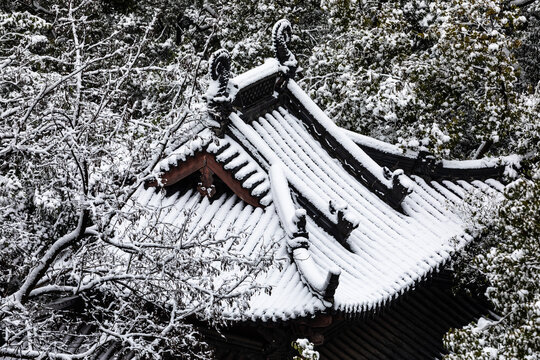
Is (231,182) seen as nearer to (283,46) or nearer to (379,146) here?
(283,46)

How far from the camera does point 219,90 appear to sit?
10945 millimetres

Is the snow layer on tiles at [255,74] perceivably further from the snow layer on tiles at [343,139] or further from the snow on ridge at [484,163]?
the snow on ridge at [484,163]

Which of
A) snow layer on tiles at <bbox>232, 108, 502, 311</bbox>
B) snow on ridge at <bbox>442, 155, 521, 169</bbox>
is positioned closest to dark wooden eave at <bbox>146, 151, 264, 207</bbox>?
snow layer on tiles at <bbox>232, 108, 502, 311</bbox>

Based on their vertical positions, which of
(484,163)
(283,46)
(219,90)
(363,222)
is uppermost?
(283,46)

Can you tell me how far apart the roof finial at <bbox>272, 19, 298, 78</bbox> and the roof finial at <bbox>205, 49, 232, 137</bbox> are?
227 centimetres

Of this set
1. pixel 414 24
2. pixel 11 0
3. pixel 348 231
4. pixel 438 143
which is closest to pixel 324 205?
pixel 348 231

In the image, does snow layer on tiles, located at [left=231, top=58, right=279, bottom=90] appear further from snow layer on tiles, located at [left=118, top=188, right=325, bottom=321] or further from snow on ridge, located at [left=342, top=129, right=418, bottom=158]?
snow on ridge, located at [left=342, top=129, right=418, bottom=158]

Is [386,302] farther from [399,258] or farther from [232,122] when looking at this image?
[232,122]

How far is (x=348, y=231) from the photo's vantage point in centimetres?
1093

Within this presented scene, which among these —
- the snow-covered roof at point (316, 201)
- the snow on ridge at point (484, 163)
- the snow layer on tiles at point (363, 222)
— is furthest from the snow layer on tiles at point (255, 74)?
the snow on ridge at point (484, 163)

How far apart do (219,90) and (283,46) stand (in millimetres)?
2644

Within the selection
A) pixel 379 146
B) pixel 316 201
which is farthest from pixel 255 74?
pixel 379 146

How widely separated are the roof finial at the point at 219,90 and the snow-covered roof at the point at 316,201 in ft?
0.25

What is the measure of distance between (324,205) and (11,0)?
14.8 meters
